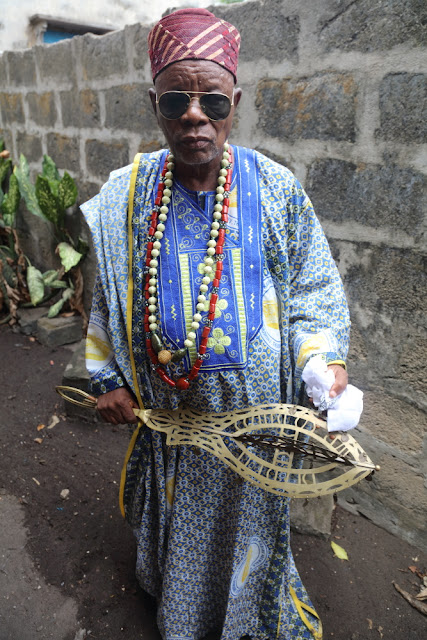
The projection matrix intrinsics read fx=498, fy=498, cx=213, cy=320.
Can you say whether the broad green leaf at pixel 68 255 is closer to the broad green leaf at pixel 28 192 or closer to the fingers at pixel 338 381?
the broad green leaf at pixel 28 192

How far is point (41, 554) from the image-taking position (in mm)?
2318

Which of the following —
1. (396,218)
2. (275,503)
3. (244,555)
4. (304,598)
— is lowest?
(304,598)

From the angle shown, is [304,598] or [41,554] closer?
[304,598]

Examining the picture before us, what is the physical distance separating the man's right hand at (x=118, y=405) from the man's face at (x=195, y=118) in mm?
741

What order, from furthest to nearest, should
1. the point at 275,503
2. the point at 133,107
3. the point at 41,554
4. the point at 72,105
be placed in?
the point at 72,105, the point at 133,107, the point at 41,554, the point at 275,503

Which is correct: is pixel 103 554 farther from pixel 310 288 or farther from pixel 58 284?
pixel 58 284

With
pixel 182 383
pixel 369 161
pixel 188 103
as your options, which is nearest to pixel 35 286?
pixel 369 161

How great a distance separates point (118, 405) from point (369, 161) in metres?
1.40

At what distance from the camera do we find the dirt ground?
2025 millimetres

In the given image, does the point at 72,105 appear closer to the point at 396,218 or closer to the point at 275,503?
the point at 396,218

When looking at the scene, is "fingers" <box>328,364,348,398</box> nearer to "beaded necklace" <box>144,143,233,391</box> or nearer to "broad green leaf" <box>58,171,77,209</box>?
"beaded necklace" <box>144,143,233,391</box>

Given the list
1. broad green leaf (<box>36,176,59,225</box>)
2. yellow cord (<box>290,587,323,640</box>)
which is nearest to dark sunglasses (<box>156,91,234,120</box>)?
yellow cord (<box>290,587,323,640</box>)

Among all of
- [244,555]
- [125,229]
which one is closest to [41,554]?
[244,555]

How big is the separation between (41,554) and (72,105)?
3.20 metres
